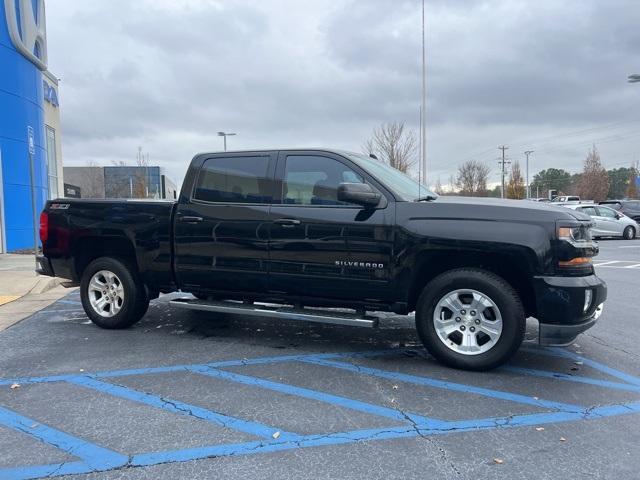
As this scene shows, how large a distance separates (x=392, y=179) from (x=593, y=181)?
7012 cm

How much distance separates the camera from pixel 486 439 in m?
3.33

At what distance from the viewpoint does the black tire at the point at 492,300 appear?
4371mm

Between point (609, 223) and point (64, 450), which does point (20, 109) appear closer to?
point (64, 450)

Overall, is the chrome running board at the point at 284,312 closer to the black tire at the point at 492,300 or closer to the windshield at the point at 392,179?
the black tire at the point at 492,300

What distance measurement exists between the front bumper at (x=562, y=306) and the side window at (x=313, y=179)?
1.91 m

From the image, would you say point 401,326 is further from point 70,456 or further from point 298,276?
point 70,456

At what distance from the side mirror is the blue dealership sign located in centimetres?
1554

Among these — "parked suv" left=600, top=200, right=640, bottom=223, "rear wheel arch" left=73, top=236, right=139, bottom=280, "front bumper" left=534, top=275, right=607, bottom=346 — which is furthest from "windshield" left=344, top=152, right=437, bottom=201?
"parked suv" left=600, top=200, right=640, bottom=223

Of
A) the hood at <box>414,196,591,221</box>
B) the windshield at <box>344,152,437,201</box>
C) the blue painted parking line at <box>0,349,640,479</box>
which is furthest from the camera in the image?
the windshield at <box>344,152,437,201</box>

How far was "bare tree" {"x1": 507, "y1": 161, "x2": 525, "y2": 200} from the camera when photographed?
6812cm

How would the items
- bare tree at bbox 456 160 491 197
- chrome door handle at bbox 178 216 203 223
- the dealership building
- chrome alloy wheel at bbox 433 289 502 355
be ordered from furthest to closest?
1. bare tree at bbox 456 160 491 197
2. the dealership building
3. chrome door handle at bbox 178 216 203 223
4. chrome alloy wheel at bbox 433 289 502 355

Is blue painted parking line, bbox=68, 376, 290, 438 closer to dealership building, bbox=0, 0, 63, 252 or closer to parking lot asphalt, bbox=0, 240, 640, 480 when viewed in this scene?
parking lot asphalt, bbox=0, 240, 640, 480

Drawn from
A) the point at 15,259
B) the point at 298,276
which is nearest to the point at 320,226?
the point at 298,276

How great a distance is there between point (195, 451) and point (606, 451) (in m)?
2.50
